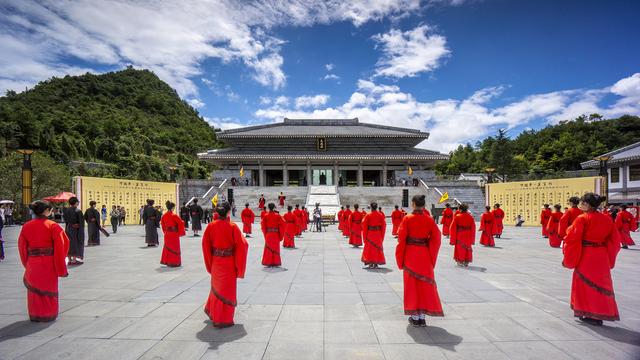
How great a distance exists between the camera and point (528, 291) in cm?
574

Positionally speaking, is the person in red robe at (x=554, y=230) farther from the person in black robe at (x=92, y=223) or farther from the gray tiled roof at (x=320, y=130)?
the gray tiled roof at (x=320, y=130)

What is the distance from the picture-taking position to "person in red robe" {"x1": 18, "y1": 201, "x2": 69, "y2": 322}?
14.1ft

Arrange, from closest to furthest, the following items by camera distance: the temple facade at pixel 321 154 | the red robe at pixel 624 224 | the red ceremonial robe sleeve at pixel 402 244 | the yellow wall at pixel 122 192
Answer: the red ceremonial robe sleeve at pixel 402 244 < the red robe at pixel 624 224 < the yellow wall at pixel 122 192 < the temple facade at pixel 321 154

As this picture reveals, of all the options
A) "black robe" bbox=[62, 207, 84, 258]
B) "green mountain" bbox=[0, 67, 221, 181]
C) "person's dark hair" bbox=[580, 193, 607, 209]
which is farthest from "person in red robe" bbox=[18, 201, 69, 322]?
"green mountain" bbox=[0, 67, 221, 181]

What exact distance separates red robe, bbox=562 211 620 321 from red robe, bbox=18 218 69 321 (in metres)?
6.43

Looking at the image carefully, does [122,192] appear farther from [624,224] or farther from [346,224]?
[624,224]

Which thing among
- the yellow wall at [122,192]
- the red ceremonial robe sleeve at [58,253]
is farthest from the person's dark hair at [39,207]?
the yellow wall at [122,192]

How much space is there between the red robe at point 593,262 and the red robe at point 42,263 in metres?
6.43

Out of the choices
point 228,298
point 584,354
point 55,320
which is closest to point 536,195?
point 584,354

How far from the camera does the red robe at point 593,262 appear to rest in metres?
4.16

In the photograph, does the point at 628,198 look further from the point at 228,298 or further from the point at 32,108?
the point at 32,108

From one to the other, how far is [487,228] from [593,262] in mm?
7661

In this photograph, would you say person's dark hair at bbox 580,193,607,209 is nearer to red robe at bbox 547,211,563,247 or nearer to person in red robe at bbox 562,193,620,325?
person in red robe at bbox 562,193,620,325

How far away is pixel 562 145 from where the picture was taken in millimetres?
52562
